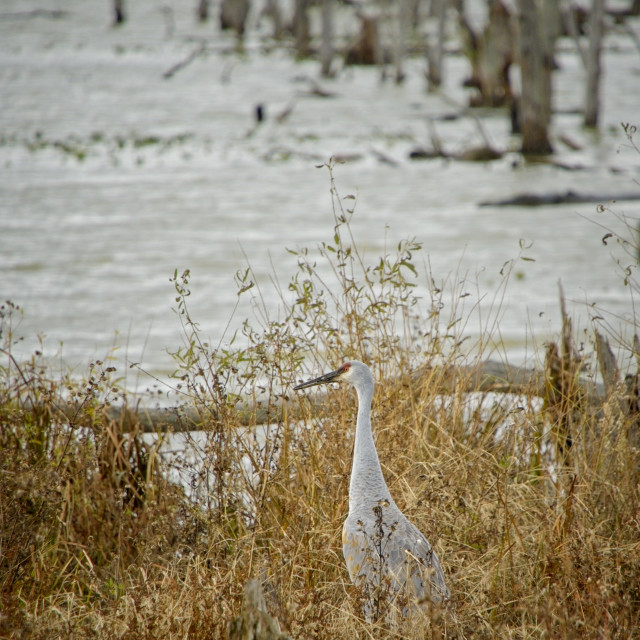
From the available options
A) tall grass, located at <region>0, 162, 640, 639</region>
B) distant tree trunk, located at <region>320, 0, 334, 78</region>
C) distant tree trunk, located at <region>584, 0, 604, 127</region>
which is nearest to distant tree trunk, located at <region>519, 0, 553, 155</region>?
distant tree trunk, located at <region>584, 0, 604, 127</region>

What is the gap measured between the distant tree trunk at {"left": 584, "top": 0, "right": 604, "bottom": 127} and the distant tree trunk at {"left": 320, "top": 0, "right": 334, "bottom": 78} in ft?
28.8

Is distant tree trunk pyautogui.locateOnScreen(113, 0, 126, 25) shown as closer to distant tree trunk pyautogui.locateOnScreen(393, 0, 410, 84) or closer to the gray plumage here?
distant tree trunk pyautogui.locateOnScreen(393, 0, 410, 84)

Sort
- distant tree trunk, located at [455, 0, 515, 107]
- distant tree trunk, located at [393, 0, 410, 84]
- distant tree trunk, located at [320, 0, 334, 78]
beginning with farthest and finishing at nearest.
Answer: distant tree trunk, located at [320, 0, 334, 78], distant tree trunk, located at [393, 0, 410, 84], distant tree trunk, located at [455, 0, 515, 107]

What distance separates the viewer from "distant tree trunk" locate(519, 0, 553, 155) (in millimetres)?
15633

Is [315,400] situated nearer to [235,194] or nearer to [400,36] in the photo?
[235,194]

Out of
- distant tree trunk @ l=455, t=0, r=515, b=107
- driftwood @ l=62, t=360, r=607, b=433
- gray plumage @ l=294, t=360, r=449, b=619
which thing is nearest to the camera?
gray plumage @ l=294, t=360, r=449, b=619

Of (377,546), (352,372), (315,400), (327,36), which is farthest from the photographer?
(327,36)

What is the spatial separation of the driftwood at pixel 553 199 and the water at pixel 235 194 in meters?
0.14

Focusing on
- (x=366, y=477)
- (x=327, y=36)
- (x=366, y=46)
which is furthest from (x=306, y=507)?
(x=366, y=46)

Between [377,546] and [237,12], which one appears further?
[237,12]

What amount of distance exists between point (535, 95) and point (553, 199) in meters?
4.52

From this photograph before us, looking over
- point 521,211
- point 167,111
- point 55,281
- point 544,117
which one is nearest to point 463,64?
point 167,111

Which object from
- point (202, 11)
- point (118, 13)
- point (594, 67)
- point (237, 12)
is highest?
point (202, 11)

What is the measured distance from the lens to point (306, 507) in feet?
11.8
